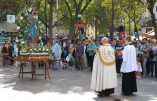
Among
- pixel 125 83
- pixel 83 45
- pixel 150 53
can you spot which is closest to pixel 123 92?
pixel 125 83

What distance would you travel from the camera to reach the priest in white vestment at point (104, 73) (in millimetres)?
15211

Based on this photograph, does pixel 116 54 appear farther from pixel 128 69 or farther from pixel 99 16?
pixel 99 16

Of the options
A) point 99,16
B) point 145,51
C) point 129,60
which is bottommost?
point 129,60

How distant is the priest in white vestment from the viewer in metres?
15.2

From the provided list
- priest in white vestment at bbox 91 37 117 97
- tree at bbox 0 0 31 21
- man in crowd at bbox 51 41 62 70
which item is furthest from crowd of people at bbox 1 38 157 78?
tree at bbox 0 0 31 21

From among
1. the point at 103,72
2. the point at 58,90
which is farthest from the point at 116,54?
the point at 103,72

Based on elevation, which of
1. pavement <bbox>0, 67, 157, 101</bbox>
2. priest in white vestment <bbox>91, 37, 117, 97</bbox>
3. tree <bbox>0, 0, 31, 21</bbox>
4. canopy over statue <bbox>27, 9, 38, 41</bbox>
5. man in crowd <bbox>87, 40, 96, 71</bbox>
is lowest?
pavement <bbox>0, 67, 157, 101</bbox>

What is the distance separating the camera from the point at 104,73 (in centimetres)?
1525

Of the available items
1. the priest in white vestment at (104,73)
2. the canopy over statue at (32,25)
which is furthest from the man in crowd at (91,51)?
the priest in white vestment at (104,73)

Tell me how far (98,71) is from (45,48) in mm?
6144

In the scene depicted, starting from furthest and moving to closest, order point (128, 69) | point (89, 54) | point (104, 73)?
1. point (89, 54)
2. point (128, 69)
3. point (104, 73)

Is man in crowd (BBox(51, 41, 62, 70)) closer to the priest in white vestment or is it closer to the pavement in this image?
the pavement

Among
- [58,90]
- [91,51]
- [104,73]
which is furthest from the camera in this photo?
[91,51]

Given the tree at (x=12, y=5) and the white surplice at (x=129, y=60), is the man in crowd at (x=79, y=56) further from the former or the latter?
the tree at (x=12, y=5)
